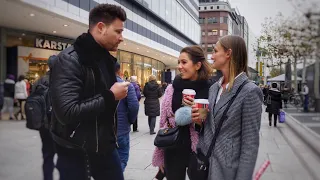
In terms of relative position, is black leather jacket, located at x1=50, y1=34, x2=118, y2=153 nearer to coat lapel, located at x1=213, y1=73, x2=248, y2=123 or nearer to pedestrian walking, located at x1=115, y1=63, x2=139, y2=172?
coat lapel, located at x1=213, y1=73, x2=248, y2=123

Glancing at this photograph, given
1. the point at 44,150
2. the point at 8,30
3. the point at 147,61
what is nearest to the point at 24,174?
the point at 44,150

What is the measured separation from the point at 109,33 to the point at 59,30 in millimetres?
19663

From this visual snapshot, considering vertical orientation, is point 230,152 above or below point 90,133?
below

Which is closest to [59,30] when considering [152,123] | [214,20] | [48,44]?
[48,44]

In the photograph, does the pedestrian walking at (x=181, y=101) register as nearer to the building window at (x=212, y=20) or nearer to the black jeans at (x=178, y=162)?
the black jeans at (x=178, y=162)

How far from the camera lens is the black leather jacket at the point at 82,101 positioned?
177cm

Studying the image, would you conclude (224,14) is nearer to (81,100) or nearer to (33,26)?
(33,26)

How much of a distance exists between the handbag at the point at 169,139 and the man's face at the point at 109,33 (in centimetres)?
105

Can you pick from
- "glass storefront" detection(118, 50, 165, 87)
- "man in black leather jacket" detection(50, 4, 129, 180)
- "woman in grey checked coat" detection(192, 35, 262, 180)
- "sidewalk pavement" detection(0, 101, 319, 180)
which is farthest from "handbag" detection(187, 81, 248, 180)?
"glass storefront" detection(118, 50, 165, 87)

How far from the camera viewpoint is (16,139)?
8.13 meters

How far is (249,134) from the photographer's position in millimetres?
1986

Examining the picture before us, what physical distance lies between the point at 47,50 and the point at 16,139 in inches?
529

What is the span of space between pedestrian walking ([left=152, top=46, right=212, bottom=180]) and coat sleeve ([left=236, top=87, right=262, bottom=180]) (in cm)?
77

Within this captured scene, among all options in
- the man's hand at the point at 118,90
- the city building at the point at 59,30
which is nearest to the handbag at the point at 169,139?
the man's hand at the point at 118,90
